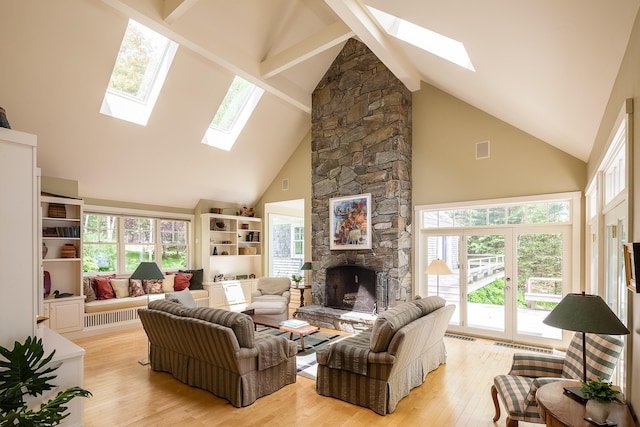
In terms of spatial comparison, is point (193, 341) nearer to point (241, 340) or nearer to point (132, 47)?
point (241, 340)

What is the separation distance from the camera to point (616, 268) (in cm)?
269

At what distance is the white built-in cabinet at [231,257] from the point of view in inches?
313

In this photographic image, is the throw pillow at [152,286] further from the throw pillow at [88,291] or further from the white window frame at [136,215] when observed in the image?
the throw pillow at [88,291]

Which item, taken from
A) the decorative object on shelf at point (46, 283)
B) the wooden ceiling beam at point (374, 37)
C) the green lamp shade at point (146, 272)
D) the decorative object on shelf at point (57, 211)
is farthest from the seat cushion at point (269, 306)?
the wooden ceiling beam at point (374, 37)

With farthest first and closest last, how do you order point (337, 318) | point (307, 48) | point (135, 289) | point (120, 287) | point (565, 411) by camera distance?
1. point (135, 289)
2. point (120, 287)
3. point (337, 318)
4. point (307, 48)
5. point (565, 411)

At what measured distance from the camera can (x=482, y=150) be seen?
5.61 m

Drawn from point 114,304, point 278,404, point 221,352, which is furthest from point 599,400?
point 114,304

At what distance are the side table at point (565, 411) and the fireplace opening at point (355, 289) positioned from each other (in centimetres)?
396

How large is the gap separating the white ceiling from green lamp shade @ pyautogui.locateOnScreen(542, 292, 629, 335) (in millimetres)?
1542

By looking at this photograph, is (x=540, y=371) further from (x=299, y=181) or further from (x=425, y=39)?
(x=299, y=181)

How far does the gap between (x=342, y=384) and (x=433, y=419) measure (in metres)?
0.90

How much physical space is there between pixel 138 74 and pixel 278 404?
531cm

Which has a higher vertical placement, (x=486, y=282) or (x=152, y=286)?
(x=486, y=282)

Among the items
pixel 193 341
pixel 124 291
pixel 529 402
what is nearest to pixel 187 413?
pixel 193 341
